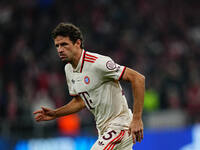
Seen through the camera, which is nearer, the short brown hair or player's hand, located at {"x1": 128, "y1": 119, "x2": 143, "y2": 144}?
player's hand, located at {"x1": 128, "y1": 119, "x2": 143, "y2": 144}

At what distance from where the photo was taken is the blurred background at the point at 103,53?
32.2 feet

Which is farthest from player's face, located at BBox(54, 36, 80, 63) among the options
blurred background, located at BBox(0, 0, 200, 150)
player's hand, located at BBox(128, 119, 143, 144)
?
blurred background, located at BBox(0, 0, 200, 150)

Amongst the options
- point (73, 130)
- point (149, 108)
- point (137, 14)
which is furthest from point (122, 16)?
point (73, 130)

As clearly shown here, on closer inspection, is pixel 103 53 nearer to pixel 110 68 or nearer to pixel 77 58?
pixel 77 58

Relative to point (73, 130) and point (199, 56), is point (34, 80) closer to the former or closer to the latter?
point (73, 130)

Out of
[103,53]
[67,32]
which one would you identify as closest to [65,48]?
[67,32]

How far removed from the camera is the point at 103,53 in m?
13.1

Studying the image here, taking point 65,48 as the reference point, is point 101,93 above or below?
below

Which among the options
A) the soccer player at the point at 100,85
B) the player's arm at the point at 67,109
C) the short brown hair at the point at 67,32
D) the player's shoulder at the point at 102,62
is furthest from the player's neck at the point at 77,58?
the player's arm at the point at 67,109

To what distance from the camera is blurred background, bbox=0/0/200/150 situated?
9.80m

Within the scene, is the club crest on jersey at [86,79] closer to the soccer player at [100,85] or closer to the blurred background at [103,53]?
the soccer player at [100,85]

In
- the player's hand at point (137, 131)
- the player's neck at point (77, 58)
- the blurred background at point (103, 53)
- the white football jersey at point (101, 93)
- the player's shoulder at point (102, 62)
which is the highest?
the blurred background at point (103, 53)

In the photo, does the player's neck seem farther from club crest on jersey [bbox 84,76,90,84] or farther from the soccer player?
club crest on jersey [bbox 84,76,90,84]

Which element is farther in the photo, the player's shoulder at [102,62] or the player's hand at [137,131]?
the player's shoulder at [102,62]
